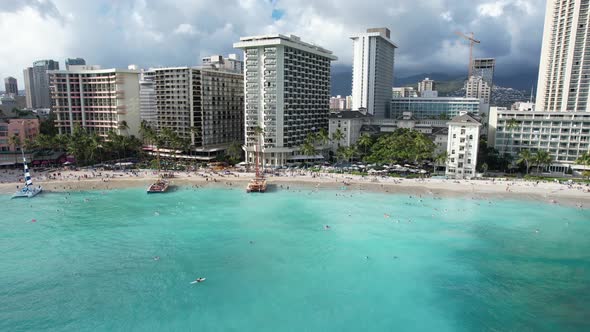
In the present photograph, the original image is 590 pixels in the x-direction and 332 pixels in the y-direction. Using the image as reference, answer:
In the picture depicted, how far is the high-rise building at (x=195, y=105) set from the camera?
344ft

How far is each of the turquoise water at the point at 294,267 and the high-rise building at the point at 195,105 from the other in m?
41.8

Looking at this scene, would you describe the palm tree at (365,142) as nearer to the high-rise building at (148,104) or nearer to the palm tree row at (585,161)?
the palm tree row at (585,161)

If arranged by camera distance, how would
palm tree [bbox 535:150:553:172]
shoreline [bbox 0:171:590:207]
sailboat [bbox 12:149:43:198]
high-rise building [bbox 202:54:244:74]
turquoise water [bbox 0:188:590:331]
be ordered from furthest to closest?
high-rise building [bbox 202:54:244:74] < palm tree [bbox 535:150:553:172] < shoreline [bbox 0:171:590:207] < sailboat [bbox 12:149:43:198] < turquoise water [bbox 0:188:590:331]

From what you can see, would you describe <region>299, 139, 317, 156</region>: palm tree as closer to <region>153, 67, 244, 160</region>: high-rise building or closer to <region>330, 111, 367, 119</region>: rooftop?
<region>330, 111, 367, 119</region>: rooftop

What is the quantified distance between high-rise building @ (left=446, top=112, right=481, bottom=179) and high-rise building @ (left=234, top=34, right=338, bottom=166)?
1373 inches

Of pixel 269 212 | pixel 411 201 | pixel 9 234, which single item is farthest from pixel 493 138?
pixel 9 234

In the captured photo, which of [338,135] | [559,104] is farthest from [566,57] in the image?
[338,135]

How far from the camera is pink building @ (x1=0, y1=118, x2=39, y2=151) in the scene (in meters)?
94.4

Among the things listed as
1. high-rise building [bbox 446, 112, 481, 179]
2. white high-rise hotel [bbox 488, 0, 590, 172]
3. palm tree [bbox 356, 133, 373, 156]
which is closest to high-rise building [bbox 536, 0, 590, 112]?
white high-rise hotel [bbox 488, 0, 590, 172]

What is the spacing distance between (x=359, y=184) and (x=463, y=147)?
991 inches

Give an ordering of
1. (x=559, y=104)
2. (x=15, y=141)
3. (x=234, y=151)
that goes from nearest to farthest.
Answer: (x=15, y=141), (x=234, y=151), (x=559, y=104)

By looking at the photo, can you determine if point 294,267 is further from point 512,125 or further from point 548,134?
point 548,134

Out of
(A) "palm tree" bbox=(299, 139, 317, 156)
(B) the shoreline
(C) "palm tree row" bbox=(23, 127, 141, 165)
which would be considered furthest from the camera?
(A) "palm tree" bbox=(299, 139, 317, 156)

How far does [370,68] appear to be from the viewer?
166m
